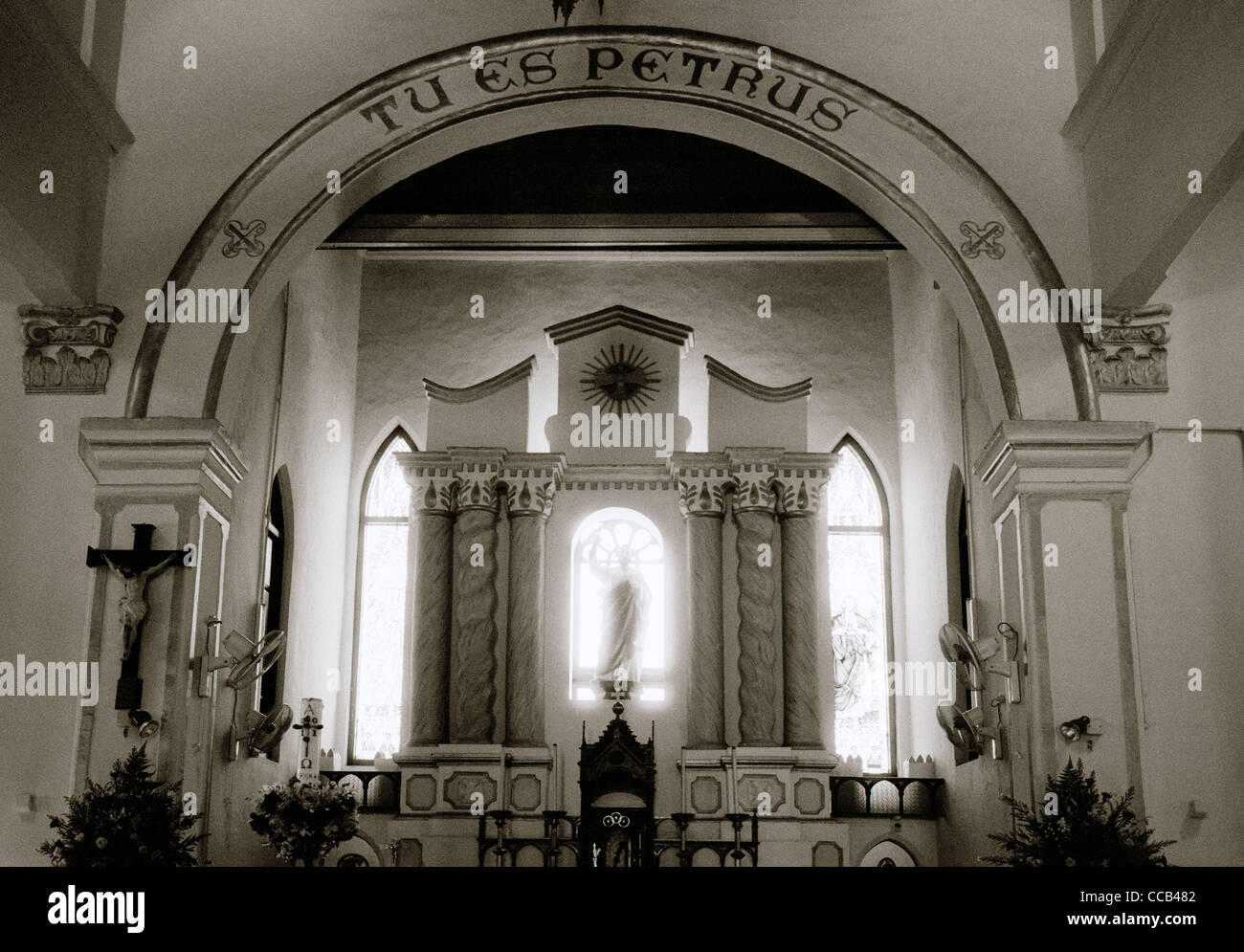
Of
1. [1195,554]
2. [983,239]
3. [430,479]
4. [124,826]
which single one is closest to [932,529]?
[430,479]

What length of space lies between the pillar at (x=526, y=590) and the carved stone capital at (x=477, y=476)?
0.47 feet

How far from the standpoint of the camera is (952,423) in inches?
535

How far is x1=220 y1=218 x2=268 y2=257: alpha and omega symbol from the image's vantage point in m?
10.3

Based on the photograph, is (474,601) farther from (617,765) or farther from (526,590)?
(617,765)

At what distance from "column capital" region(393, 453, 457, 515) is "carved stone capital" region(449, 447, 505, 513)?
82 millimetres

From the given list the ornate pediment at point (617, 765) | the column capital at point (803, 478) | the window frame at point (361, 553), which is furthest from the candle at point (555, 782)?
the column capital at point (803, 478)

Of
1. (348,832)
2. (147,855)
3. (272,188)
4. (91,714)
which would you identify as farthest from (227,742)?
(272,188)

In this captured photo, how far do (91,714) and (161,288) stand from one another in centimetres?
287

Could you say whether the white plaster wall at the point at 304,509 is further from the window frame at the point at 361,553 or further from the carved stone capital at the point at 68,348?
the carved stone capital at the point at 68,348

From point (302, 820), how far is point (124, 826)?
2760 millimetres

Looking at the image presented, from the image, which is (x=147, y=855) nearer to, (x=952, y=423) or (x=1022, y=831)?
(x=1022, y=831)

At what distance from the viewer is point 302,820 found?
36.3 ft

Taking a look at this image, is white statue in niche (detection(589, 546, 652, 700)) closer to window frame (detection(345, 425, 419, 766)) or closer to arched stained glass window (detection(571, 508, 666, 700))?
A: arched stained glass window (detection(571, 508, 666, 700))

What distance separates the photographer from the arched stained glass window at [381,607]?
15.8 metres
